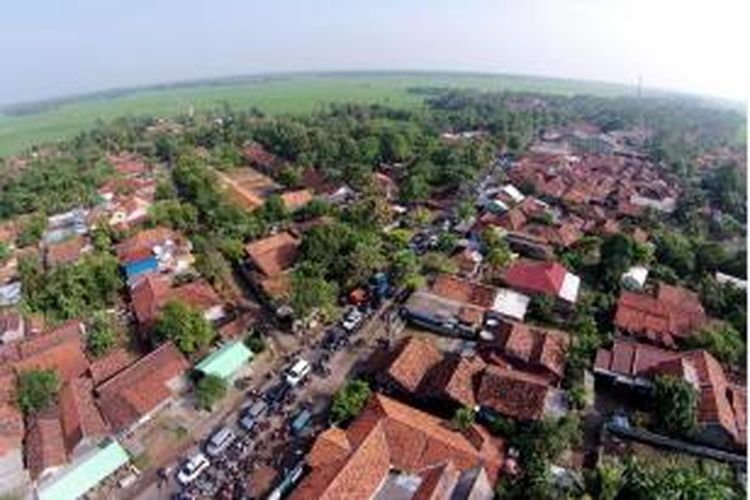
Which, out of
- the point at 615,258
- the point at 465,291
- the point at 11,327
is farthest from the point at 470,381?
the point at 11,327

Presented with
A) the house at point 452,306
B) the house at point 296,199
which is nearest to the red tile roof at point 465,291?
the house at point 452,306

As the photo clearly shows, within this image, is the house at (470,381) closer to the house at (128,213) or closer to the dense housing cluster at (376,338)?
the dense housing cluster at (376,338)

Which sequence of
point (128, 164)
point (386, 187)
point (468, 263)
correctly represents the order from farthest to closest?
point (128, 164), point (386, 187), point (468, 263)

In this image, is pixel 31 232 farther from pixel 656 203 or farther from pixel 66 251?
pixel 656 203

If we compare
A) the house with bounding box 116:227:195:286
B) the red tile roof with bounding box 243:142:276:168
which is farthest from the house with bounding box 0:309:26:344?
the red tile roof with bounding box 243:142:276:168

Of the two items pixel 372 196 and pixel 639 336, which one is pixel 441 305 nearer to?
pixel 639 336
